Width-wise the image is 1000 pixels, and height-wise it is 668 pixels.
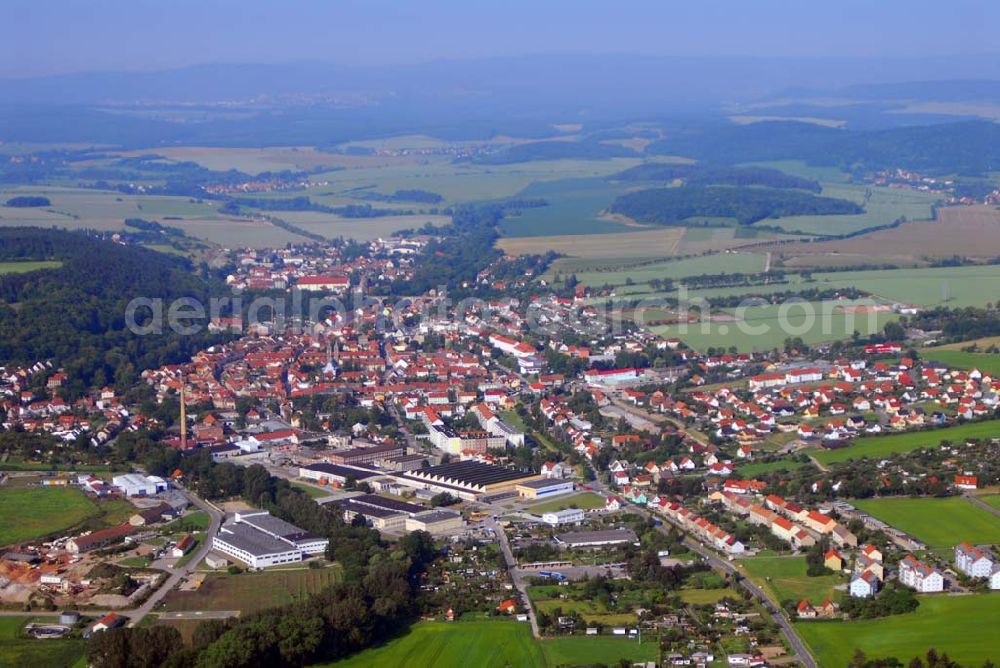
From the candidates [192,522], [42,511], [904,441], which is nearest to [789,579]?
[904,441]

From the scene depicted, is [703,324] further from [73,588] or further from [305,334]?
[73,588]

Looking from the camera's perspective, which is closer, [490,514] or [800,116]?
[490,514]

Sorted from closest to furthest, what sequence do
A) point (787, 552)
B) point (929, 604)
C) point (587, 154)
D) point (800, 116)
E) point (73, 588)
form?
point (929, 604) → point (73, 588) → point (787, 552) → point (587, 154) → point (800, 116)

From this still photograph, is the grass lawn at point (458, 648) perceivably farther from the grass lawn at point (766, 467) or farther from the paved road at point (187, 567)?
the grass lawn at point (766, 467)

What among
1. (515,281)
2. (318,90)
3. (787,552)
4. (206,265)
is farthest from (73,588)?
(318,90)

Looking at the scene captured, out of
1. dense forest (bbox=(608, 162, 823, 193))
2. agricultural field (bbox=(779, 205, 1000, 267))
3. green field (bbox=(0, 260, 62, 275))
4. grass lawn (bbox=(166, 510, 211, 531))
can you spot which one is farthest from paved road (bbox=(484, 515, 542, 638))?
dense forest (bbox=(608, 162, 823, 193))

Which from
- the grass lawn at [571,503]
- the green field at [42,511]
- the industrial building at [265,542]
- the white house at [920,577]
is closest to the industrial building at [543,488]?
the grass lawn at [571,503]
